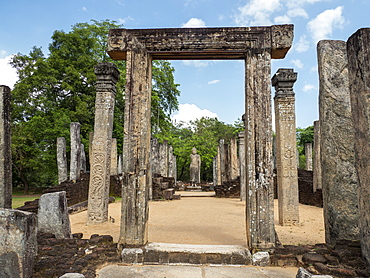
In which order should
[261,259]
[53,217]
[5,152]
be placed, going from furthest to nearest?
[5,152], [53,217], [261,259]

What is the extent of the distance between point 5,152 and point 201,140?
25.7m

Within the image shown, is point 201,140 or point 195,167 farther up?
point 201,140

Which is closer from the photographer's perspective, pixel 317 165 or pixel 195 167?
pixel 317 165

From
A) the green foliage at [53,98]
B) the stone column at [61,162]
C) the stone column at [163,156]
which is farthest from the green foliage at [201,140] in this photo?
the stone column at [61,162]

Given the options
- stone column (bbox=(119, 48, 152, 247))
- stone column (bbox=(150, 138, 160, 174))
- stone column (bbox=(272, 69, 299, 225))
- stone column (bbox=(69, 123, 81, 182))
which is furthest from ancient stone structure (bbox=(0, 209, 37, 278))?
stone column (bbox=(150, 138, 160, 174))

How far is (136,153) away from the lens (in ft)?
14.0

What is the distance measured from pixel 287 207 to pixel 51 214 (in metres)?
5.81

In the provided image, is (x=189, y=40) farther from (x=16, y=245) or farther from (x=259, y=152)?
(x=16, y=245)

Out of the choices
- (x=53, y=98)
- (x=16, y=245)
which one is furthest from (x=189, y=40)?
(x=53, y=98)

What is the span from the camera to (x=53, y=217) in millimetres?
4867

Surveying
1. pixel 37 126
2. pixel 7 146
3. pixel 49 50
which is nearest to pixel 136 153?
pixel 7 146

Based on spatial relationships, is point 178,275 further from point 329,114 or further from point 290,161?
point 290,161

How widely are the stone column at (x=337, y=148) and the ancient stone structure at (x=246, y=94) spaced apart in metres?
1.02

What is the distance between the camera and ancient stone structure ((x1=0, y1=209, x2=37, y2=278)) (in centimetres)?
303
